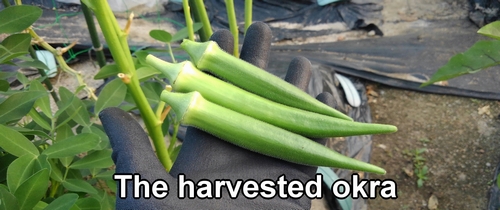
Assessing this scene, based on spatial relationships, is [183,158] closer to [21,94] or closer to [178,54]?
[21,94]

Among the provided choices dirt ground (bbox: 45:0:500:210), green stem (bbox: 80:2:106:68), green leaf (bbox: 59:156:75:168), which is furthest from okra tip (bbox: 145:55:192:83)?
dirt ground (bbox: 45:0:500:210)

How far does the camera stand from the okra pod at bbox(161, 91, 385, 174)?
1.23 meters

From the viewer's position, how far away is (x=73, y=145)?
113cm

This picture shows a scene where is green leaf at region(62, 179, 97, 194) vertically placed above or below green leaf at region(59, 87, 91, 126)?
below

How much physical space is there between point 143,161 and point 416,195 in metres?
2.56

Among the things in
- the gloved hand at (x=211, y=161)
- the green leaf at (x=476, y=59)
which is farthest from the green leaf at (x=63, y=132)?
the green leaf at (x=476, y=59)

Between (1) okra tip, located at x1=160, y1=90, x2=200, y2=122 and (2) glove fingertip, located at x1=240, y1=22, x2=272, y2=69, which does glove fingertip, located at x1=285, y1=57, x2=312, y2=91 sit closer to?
(2) glove fingertip, located at x1=240, y1=22, x2=272, y2=69

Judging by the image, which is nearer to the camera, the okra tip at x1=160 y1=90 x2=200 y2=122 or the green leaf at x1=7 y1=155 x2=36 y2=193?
the green leaf at x1=7 y1=155 x2=36 y2=193

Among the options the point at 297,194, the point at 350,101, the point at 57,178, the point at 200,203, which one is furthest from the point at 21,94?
the point at 350,101

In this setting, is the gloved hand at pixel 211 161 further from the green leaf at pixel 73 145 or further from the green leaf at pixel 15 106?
the green leaf at pixel 15 106

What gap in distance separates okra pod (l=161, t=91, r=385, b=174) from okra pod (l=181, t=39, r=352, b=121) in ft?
0.44

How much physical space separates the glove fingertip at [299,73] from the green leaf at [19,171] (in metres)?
0.87

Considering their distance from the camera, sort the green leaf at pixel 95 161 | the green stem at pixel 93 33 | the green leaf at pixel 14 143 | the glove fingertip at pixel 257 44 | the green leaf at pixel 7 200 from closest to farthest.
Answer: the green leaf at pixel 7 200
the green leaf at pixel 14 143
the green leaf at pixel 95 161
the glove fingertip at pixel 257 44
the green stem at pixel 93 33

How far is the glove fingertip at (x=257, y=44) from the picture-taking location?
149 cm
